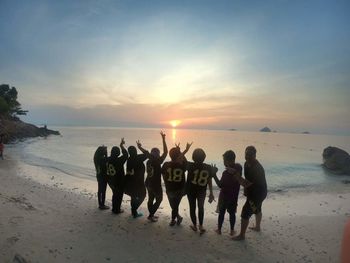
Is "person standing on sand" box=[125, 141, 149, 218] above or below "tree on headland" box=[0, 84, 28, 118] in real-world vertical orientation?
below

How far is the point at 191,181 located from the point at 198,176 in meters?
0.27

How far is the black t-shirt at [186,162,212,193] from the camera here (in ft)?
27.9

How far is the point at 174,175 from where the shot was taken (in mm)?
8836

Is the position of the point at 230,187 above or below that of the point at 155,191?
above

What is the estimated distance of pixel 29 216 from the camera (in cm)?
855

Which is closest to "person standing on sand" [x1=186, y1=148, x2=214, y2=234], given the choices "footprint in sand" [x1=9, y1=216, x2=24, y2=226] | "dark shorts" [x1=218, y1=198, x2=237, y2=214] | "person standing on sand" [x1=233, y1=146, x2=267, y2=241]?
"dark shorts" [x1=218, y1=198, x2=237, y2=214]

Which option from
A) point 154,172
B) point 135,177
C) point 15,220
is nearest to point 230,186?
point 154,172

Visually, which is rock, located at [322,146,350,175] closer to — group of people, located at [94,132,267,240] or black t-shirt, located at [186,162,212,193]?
group of people, located at [94,132,267,240]

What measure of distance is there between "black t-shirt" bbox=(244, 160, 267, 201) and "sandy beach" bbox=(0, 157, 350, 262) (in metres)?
1.35

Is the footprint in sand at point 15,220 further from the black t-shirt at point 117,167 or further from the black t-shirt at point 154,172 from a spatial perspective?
the black t-shirt at point 154,172

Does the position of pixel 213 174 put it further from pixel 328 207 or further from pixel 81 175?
pixel 81 175

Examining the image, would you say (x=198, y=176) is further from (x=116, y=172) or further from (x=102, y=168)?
(x=102, y=168)

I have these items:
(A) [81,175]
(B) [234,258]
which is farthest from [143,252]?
(A) [81,175]

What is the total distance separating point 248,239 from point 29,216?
6.31 metres
